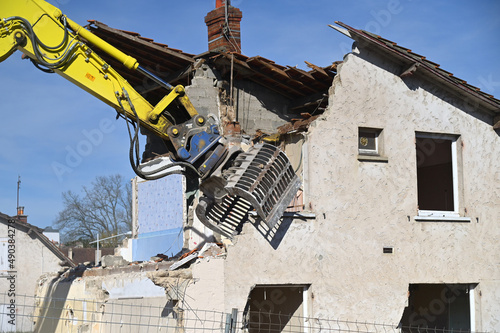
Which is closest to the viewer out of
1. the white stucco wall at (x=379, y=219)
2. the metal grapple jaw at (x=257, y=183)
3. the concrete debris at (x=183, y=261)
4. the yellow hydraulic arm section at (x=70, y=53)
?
the yellow hydraulic arm section at (x=70, y=53)

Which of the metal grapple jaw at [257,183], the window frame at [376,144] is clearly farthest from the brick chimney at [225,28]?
the metal grapple jaw at [257,183]

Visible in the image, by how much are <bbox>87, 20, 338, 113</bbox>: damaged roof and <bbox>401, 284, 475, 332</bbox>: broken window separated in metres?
4.92

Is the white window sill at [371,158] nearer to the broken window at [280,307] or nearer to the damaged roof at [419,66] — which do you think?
the damaged roof at [419,66]

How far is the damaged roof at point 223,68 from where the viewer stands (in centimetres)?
1407

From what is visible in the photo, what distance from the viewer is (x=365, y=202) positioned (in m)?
12.4

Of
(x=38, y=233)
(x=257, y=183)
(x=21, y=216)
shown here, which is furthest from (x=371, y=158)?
(x=21, y=216)

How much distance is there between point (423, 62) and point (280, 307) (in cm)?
556

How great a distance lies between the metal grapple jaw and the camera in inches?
420

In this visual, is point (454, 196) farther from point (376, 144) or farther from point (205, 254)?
point (205, 254)

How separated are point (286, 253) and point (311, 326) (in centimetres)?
138

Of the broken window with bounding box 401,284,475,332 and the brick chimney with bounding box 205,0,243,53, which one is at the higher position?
the brick chimney with bounding box 205,0,243,53

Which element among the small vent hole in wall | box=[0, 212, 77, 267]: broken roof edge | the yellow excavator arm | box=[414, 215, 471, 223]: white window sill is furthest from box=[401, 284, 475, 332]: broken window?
box=[0, 212, 77, 267]: broken roof edge

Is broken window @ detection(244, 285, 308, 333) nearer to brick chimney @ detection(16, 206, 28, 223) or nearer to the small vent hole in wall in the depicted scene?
the small vent hole in wall

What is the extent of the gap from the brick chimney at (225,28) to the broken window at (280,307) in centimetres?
Result: 596
